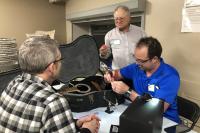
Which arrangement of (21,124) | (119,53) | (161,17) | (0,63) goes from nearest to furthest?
(21,124), (161,17), (119,53), (0,63)

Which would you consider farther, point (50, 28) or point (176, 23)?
point (50, 28)

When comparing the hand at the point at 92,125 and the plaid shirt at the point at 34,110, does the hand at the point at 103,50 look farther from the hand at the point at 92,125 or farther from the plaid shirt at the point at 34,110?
the plaid shirt at the point at 34,110

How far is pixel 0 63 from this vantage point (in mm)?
3168

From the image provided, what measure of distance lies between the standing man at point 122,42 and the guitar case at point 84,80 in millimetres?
160

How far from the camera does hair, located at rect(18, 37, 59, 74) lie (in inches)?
39.2

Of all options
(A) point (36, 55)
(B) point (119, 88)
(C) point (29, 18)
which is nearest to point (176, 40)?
(B) point (119, 88)

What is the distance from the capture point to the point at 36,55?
99 cm

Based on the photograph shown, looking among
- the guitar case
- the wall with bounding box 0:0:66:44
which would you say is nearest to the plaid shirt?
the guitar case

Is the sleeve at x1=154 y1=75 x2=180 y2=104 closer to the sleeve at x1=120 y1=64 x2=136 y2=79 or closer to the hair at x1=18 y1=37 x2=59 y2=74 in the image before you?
the sleeve at x1=120 y1=64 x2=136 y2=79

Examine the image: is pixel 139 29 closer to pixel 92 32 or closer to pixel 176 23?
pixel 176 23

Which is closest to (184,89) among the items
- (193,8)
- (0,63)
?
(193,8)

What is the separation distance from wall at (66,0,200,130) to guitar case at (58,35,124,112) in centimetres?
63

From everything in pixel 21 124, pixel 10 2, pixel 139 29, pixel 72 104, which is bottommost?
pixel 72 104

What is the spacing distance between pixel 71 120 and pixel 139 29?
1501 millimetres
